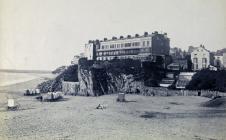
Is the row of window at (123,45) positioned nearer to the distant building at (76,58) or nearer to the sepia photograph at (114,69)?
the sepia photograph at (114,69)

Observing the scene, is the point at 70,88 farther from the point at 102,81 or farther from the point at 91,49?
the point at 91,49

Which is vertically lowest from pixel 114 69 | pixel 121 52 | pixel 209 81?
pixel 209 81

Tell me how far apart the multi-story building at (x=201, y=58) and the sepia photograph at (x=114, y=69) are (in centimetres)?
2

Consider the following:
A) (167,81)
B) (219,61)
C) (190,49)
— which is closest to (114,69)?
(167,81)

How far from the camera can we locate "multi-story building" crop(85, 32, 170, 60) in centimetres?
471

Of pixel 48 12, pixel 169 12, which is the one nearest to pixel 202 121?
pixel 169 12

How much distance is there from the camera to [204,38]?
4641mm

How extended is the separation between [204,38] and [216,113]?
1138 millimetres

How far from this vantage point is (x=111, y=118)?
14.4ft

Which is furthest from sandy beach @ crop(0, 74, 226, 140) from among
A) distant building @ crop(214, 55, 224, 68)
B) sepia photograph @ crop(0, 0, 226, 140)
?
distant building @ crop(214, 55, 224, 68)

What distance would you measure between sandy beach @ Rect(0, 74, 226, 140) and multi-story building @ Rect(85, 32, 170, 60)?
0.68 metres

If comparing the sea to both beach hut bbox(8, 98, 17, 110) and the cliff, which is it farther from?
the cliff

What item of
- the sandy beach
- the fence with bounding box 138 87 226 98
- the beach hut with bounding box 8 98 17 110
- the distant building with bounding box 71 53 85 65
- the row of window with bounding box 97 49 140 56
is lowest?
the sandy beach

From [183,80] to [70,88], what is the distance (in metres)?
1.73
